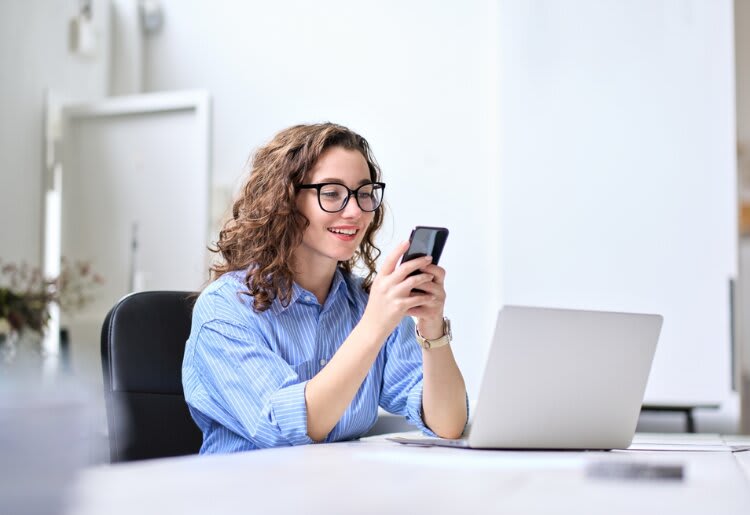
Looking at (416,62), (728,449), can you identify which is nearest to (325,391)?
(728,449)

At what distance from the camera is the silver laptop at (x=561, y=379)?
1.06m

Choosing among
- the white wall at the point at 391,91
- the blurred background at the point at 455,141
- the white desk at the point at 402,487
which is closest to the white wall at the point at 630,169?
the blurred background at the point at 455,141

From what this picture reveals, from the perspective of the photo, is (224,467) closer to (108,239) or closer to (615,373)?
(615,373)

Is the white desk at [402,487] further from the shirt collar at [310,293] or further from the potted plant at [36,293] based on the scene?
the potted plant at [36,293]

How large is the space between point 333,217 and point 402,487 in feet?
2.81

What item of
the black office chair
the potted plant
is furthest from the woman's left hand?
the potted plant

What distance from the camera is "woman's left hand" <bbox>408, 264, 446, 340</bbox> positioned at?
1.26 meters

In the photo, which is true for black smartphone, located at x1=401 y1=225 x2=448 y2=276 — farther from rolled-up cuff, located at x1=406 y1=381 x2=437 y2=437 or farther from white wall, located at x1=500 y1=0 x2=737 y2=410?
white wall, located at x1=500 y1=0 x2=737 y2=410

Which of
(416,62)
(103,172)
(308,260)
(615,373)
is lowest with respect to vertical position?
(615,373)

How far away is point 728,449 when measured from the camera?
1.26 meters

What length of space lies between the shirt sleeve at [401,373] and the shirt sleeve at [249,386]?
0.24m

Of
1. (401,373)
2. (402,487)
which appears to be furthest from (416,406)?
(402,487)

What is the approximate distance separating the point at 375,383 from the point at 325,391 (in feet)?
1.12

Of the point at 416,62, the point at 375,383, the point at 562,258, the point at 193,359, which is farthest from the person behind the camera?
the point at 416,62
